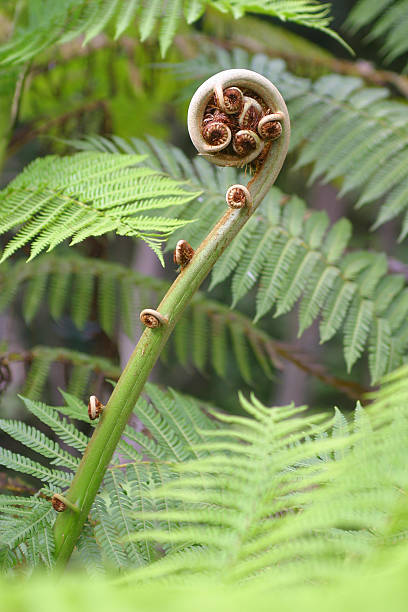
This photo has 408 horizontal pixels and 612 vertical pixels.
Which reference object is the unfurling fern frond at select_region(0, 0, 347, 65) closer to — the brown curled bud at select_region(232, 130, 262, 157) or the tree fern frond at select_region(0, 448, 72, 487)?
the brown curled bud at select_region(232, 130, 262, 157)

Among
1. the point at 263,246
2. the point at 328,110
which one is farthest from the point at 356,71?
the point at 263,246

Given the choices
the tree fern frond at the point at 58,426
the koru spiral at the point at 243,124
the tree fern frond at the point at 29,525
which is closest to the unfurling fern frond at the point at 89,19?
the koru spiral at the point at 243,124

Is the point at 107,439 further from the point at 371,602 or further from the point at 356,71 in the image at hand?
the point at 356,71

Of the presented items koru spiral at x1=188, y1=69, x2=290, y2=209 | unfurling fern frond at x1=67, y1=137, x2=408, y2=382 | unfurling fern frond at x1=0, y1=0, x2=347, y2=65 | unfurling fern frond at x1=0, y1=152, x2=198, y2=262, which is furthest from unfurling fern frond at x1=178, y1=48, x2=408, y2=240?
koru spiral at x1=188, y1=69, x2=290, y2=209

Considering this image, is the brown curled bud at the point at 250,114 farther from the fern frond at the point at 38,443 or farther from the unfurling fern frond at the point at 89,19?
the unfurling fern frond at the point at 89,19

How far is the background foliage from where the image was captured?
0.33 m

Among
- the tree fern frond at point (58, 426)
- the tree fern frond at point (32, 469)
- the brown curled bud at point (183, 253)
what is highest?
the brown curled bud at point (183, 253)

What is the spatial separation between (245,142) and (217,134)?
0.03m

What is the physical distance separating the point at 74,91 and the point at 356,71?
87 centimetres

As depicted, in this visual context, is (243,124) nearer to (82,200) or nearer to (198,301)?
(82,200)

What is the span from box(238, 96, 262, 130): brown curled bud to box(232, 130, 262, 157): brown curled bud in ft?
0.03

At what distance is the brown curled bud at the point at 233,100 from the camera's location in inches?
19.4

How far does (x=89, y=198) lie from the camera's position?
0.69 m

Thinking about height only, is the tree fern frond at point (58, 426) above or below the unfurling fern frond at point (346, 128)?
below
